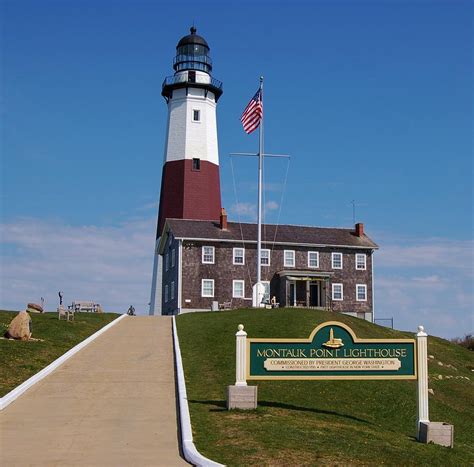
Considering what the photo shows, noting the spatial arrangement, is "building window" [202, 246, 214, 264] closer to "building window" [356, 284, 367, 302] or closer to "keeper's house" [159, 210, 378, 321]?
"keeper's house" [159, 210, 378, 321]

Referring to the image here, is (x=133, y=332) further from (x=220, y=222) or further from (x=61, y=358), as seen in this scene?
(x=220, y=222)

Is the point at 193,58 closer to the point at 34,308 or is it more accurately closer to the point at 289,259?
the point at 289,259

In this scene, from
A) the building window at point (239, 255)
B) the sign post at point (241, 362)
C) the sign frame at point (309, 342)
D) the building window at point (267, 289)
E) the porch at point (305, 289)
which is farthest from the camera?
the building window at point (239, 255)

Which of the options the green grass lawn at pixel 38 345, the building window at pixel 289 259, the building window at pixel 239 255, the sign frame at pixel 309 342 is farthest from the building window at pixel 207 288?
the sign frame at pixel 309 342

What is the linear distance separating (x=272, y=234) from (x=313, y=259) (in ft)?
10.8

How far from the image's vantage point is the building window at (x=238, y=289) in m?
49.8

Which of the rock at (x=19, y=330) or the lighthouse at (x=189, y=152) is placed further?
the lighthouse at (x=189, y=152)

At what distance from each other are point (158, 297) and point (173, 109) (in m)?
14.4

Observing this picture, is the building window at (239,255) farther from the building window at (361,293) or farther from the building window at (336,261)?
the building window at (361,293)

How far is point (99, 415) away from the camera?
51.3ft

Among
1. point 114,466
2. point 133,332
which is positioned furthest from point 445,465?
point 133,332

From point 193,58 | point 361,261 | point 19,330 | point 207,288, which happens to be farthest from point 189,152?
point 19,330

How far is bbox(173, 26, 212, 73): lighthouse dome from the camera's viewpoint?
59.7 meters

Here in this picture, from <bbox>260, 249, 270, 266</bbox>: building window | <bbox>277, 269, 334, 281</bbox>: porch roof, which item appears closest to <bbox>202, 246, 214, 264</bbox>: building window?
<bbox>260, 249, 270, 266</bbox>: building window
